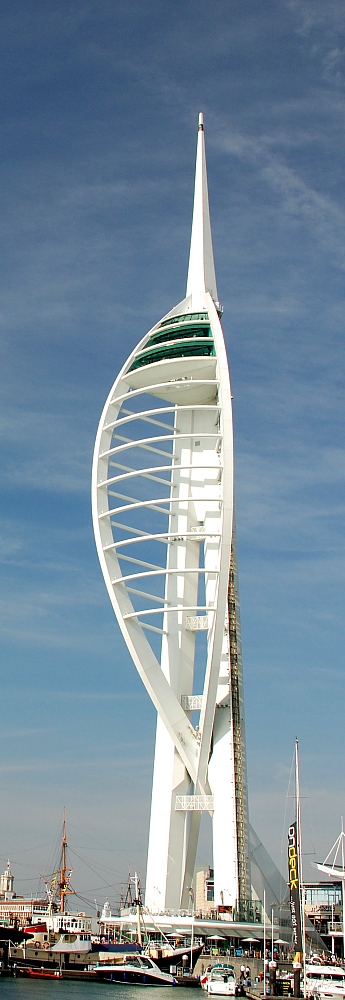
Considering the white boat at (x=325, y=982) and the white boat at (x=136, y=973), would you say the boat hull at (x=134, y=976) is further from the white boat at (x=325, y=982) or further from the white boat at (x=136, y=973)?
the white boat at (x=325, y=982)

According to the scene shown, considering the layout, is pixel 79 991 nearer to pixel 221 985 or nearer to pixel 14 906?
pixel 221 985

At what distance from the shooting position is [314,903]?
4695 inches

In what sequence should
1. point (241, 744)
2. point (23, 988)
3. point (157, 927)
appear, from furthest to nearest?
point (241, 744) → point (157, 927) → point (23, 988)

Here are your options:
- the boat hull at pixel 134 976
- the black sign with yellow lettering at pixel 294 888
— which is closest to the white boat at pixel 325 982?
the black sign with yellow lettering at pixel 294 888

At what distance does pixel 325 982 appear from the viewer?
149ft

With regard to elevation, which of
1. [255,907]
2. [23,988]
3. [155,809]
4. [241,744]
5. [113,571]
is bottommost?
[23,988]

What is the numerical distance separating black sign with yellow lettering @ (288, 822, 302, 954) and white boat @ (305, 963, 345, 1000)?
162cm

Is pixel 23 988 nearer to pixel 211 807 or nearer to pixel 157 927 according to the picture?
pixel 157 927

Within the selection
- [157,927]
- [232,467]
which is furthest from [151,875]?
[232,467]

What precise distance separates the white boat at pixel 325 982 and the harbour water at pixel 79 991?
18.9 ft

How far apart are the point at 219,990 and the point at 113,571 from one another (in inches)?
947

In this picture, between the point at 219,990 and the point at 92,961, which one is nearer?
the point at 219,990

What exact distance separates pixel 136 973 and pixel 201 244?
1965 inches

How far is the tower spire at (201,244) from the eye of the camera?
78.2 m
